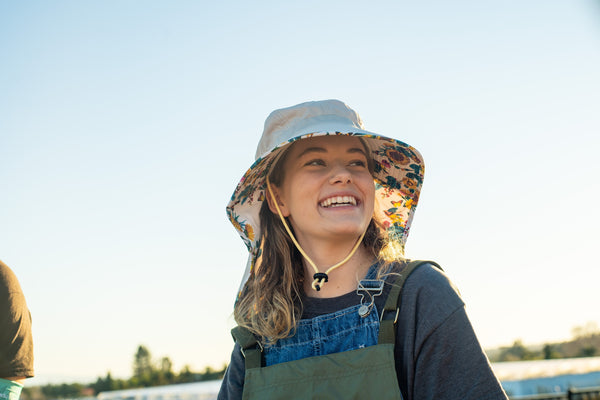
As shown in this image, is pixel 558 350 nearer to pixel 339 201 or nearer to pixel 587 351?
pixel 587 351

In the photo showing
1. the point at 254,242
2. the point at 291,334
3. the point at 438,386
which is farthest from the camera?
the point at 254,242

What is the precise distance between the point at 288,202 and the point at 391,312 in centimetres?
86

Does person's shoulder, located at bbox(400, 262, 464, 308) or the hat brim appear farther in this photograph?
the hat brim

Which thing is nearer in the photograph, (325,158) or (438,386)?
(438,386)

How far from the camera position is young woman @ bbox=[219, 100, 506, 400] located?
1.84 m

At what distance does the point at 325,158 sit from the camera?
2.43 meters

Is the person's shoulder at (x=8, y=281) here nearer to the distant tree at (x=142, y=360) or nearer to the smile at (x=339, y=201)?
the smile at (x=339, y=201)

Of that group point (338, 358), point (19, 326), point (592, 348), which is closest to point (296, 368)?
point (338, 358)

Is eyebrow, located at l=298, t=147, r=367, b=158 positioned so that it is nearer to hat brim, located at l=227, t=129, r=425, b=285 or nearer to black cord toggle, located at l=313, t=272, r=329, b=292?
hat brim, located at l=227, t=129, r=425, b=285

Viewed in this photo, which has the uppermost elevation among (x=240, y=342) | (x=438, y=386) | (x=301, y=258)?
(x=301, y=258)

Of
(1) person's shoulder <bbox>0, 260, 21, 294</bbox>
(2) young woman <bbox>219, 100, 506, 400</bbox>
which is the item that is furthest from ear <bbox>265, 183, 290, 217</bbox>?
(1) person's shoulder <bbox>0, 260, 21, 294</bbox>

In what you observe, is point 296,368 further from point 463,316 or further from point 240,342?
point 463,316

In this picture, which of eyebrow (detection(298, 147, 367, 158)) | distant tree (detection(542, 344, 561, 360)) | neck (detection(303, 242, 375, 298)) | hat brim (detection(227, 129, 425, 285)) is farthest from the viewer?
distant tree (detection(542, 344, 561, 360))

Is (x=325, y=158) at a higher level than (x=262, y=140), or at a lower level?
lower
